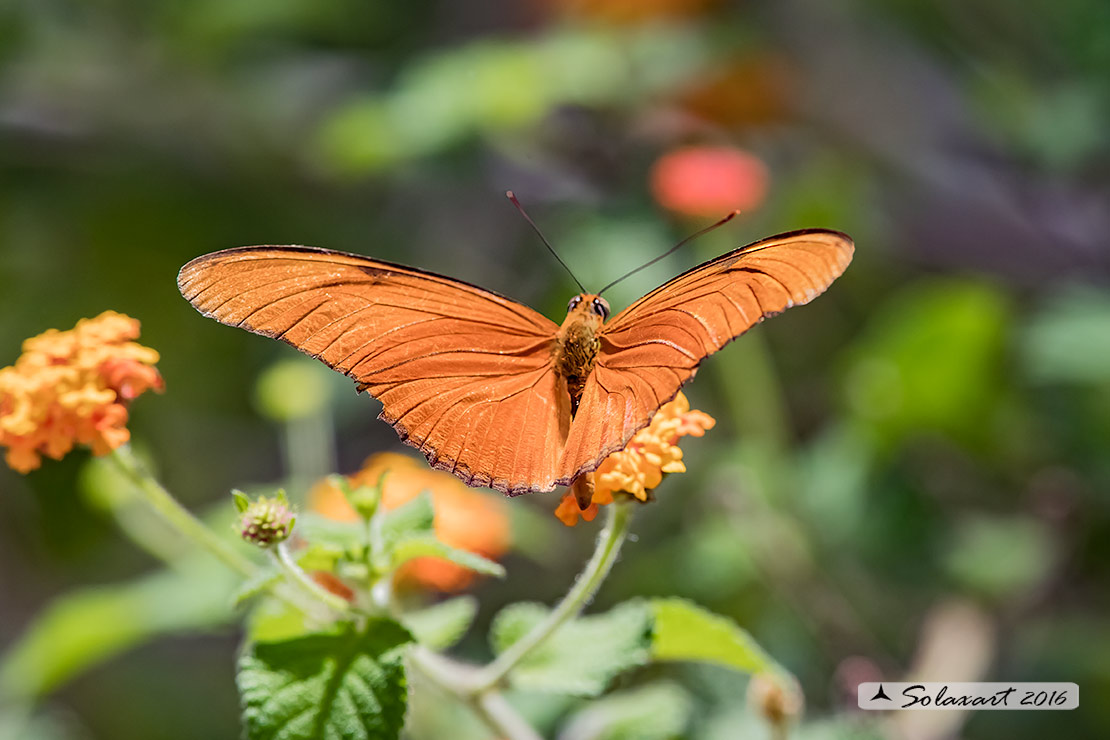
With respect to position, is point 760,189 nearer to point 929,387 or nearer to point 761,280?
point 929,387

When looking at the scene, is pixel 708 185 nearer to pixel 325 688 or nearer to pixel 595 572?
pixel 595 572

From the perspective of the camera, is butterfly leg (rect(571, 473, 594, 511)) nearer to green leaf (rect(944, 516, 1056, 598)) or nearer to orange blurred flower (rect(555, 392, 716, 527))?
orange blurred flower (rect(555, 392, 716, 527))

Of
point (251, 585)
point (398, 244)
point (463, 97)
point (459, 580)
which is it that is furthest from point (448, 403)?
point (398, 244)

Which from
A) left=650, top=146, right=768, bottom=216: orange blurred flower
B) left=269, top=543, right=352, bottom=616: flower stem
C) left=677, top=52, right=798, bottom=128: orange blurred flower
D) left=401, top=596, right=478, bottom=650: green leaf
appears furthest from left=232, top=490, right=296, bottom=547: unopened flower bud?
left=677, top=52, right=798, bottom=128: orange blurred flower

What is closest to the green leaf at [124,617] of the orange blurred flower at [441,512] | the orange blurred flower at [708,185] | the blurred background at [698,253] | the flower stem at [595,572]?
the blurred background at [698,253]

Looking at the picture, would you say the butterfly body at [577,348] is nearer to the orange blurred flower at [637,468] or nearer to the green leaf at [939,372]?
the orange blurred flower at [637,468]
